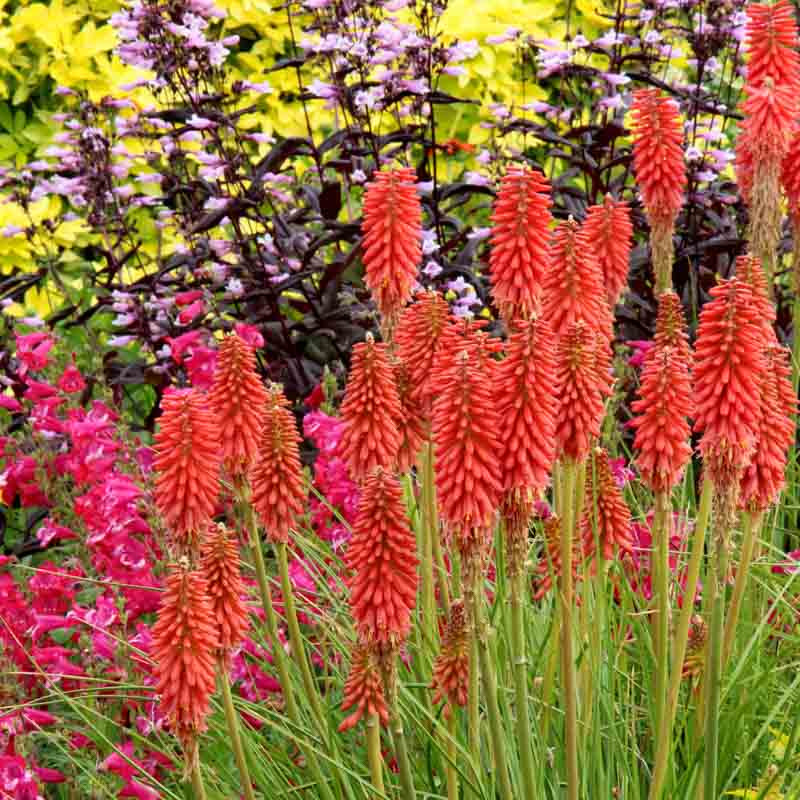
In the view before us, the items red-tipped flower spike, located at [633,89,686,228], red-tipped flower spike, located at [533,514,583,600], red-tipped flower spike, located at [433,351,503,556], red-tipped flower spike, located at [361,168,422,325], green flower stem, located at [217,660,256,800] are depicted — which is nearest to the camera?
red-tipped flower spike, located at [433,351,503,556]

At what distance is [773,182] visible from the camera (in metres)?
4.56

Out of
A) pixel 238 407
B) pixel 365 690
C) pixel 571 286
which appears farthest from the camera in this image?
pixel 571 286

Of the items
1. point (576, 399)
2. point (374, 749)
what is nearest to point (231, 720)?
point (374, 749)

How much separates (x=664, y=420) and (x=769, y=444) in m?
0.28

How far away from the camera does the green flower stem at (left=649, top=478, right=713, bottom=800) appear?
2.97 metres

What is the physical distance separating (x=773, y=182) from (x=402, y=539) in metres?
2.31

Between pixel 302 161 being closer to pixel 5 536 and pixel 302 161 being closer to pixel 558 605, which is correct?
pixel 5 536

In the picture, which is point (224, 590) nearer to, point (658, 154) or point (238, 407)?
point (238, 407)

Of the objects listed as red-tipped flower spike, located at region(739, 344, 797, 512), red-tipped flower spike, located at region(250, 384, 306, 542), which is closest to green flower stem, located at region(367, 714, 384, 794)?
red-tipped flower spike, located at region(250, 384, 306, 542)

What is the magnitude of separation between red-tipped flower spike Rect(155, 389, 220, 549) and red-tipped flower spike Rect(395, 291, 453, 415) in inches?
20.7

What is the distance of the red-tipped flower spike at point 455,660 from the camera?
3125mm

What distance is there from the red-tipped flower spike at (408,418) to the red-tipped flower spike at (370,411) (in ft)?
0.73

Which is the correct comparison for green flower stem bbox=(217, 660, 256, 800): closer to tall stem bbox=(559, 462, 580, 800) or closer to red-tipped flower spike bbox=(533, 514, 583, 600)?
tall stem bbox=(559, 462, 580, 800)

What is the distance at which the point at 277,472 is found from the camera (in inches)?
127
